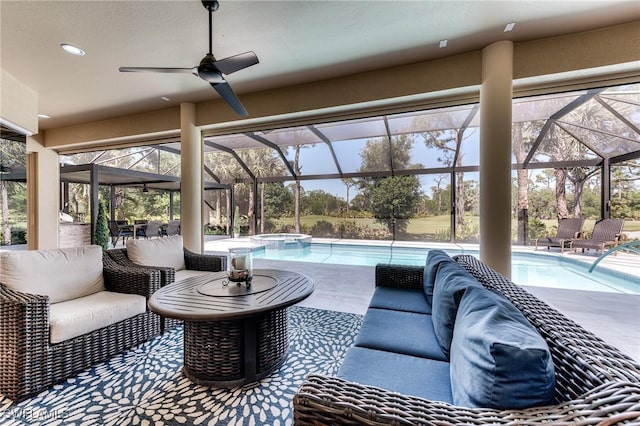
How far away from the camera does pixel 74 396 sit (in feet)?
6.17

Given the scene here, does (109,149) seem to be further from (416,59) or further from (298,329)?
(416,59)

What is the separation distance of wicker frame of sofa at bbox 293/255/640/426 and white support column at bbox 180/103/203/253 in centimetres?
433

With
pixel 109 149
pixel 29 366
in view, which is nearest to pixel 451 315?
pixel 29 366

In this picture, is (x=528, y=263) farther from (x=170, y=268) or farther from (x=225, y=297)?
(x=170, y=268)

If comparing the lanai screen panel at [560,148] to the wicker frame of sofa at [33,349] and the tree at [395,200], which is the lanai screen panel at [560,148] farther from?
the wicker frame of sofa at [33,349]

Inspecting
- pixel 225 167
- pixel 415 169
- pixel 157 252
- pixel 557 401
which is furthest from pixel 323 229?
pixel 557 401

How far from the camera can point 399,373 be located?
138 centimetres

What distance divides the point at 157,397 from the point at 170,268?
134cm

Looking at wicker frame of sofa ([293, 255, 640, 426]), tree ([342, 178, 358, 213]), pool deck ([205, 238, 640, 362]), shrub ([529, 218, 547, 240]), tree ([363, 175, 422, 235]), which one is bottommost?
pool deck ([205, 238, 640, 362])

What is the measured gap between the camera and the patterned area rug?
1.68 m

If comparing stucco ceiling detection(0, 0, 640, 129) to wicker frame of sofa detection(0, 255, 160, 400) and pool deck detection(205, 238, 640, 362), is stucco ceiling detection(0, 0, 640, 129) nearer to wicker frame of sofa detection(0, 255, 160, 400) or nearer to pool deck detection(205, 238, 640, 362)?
wicker frame of sofa detection(0, 255, 160, 400)

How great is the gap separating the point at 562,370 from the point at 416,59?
3550mm

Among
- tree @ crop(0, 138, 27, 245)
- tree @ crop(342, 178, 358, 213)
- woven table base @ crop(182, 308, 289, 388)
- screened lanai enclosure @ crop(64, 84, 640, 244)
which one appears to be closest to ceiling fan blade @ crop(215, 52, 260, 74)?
screened lanai enclosure @ crop(64, 84, 640, 244)

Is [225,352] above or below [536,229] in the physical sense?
below
